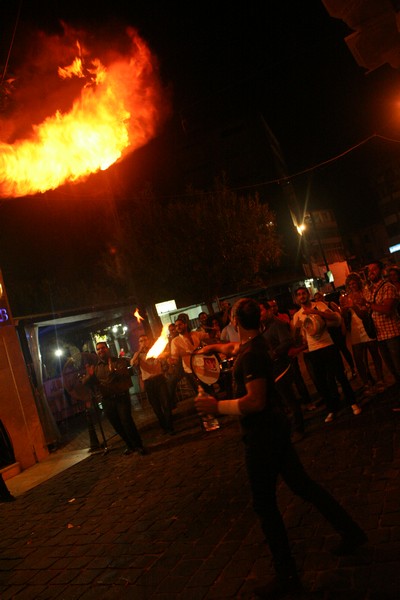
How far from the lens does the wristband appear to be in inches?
119

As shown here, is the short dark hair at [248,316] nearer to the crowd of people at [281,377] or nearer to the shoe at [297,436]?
the crowd of people at [281,377]

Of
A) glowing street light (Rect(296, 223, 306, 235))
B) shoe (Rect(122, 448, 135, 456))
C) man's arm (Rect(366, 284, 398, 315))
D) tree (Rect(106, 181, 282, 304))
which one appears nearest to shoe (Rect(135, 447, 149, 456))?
shoe (Rect(122, 448, 135, 456))

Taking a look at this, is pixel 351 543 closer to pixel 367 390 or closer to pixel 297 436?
pixel 297 436

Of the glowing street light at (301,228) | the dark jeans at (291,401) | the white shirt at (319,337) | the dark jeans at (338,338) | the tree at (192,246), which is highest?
the glowing street light at (301,228)

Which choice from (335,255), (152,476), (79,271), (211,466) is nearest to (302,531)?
(211,466)

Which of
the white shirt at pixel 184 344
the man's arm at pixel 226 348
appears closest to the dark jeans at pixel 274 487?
the man's arm at pixel 226 348

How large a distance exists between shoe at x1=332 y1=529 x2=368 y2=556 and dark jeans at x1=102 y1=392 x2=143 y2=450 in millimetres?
5094

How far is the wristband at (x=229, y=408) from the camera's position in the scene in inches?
119

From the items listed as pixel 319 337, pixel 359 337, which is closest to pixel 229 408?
pixel 319 337

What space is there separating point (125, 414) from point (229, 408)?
5057mm

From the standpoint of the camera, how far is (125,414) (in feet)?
25.2

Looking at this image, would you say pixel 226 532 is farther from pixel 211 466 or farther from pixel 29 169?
pixel 29 169

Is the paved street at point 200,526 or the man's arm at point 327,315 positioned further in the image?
the man's arm at point 327,315

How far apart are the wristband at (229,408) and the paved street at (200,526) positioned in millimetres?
1294
